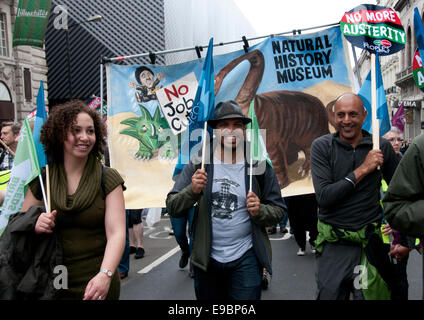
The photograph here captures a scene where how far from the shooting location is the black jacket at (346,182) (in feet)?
9.80

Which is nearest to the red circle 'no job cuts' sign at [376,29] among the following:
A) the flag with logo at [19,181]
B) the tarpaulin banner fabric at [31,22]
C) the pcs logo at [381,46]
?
the pcs logo at [381,46]

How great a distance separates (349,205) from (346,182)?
0.61 feet

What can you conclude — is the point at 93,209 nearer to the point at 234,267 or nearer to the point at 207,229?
the point at 207,229

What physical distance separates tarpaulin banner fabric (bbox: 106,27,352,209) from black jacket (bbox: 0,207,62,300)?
2.61 meters

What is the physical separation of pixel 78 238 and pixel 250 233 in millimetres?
1147

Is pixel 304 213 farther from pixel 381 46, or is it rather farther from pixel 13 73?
pixel 13 73

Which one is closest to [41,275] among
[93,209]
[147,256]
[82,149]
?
[93,209]

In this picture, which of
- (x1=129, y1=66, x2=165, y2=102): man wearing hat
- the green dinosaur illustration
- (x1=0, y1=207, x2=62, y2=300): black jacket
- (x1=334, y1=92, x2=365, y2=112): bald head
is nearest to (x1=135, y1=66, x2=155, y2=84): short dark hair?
(x1=129, y1=66, x2=165, y2=102): man wearing hat

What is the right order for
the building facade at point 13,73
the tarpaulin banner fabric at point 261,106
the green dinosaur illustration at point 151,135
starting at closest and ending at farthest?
1. the tarpaulin banner fabric at point 261,106
2. the green dinosaur illustration at point 151,135
3. the building facade at point 13,73

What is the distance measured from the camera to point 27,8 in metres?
14.3

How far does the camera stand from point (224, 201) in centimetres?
309

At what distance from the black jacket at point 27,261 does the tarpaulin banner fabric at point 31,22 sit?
13.1 meters

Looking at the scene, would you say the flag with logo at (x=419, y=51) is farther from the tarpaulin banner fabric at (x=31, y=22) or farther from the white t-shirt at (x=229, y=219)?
the tarpaulin banner fabric at (x=31, y=22)
